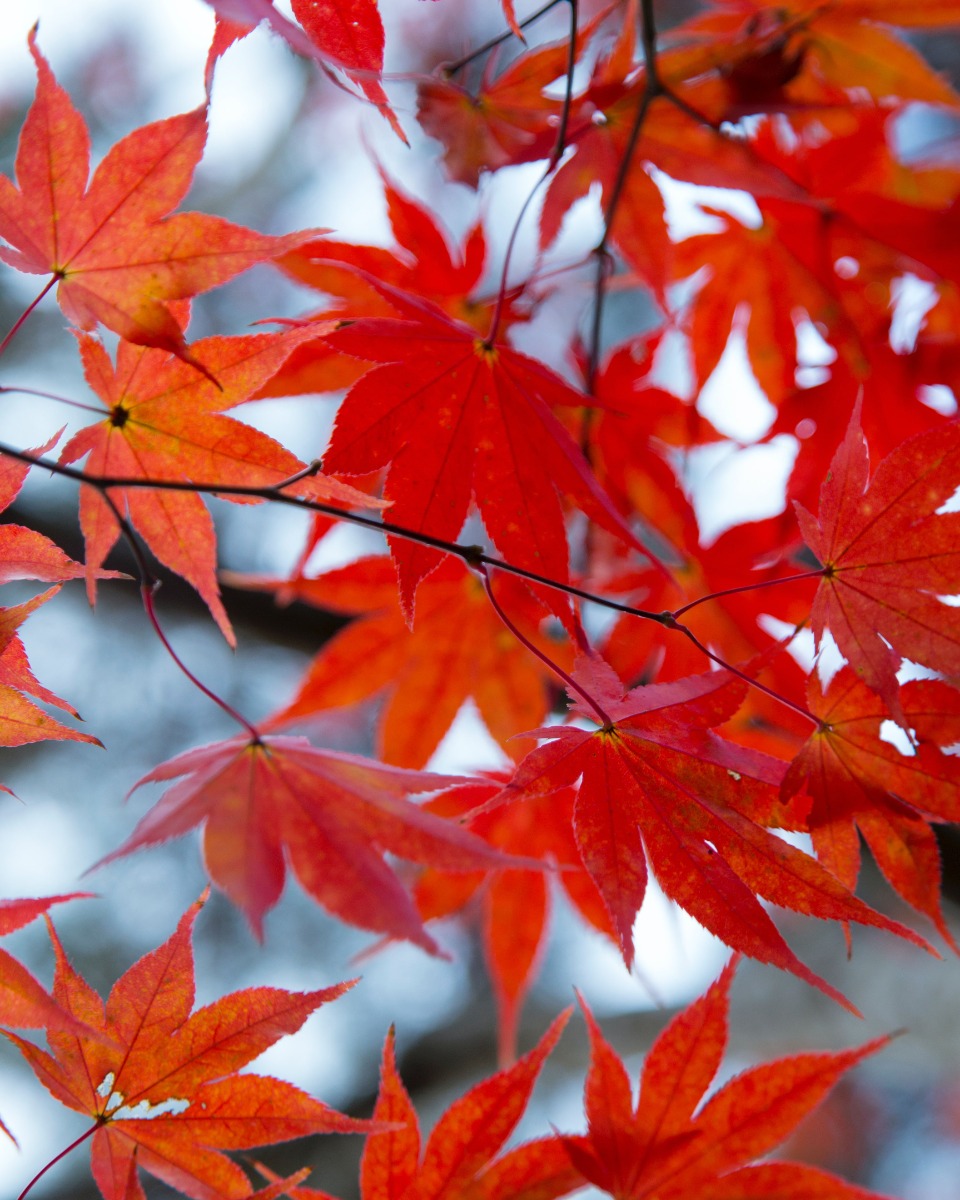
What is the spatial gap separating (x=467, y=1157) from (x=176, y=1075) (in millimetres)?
177

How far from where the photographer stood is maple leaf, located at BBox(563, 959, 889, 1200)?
564 mm

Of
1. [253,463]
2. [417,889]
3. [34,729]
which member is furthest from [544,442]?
[417,889]

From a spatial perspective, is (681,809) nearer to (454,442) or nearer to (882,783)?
(882,783)

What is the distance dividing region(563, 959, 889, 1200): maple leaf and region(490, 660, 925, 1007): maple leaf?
0.13 meters

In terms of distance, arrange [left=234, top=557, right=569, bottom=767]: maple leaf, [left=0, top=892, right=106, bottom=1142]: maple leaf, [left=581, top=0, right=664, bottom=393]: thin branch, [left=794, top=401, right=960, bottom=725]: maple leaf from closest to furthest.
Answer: [left=0, top=892, right=106, bottom=1142]: maple leaf
[left=794, top=401, right=960, bottom=725]: maple leaf
[left=581, top=0, right=664, bottom=393]: thin branch
[left=234, top=557, right=569, bottom=767]: maple leaf

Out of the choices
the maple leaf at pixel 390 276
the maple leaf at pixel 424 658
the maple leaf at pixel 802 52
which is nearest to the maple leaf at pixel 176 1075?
the maple leaf at pixel 424 658

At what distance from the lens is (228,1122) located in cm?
52

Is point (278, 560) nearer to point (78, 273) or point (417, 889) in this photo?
point (417, 889)

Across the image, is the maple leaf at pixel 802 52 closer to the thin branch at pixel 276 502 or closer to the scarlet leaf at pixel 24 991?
the thin branch at pixel 276 502

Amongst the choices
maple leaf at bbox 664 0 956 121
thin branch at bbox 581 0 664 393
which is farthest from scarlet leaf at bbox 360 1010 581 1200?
maple leaf at bbox 664 0 956 121

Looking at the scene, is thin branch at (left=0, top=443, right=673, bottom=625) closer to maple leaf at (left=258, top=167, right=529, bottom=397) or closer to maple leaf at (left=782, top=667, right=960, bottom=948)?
maple leaf at (left=782, top=667, right=960, bottom=948)

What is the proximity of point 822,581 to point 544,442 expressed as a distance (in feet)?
0.62

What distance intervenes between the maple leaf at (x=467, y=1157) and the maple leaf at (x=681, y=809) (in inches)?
5.3

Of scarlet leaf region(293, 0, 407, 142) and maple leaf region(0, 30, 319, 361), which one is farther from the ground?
scarlet leaf region(293, 0, 407, 142)
